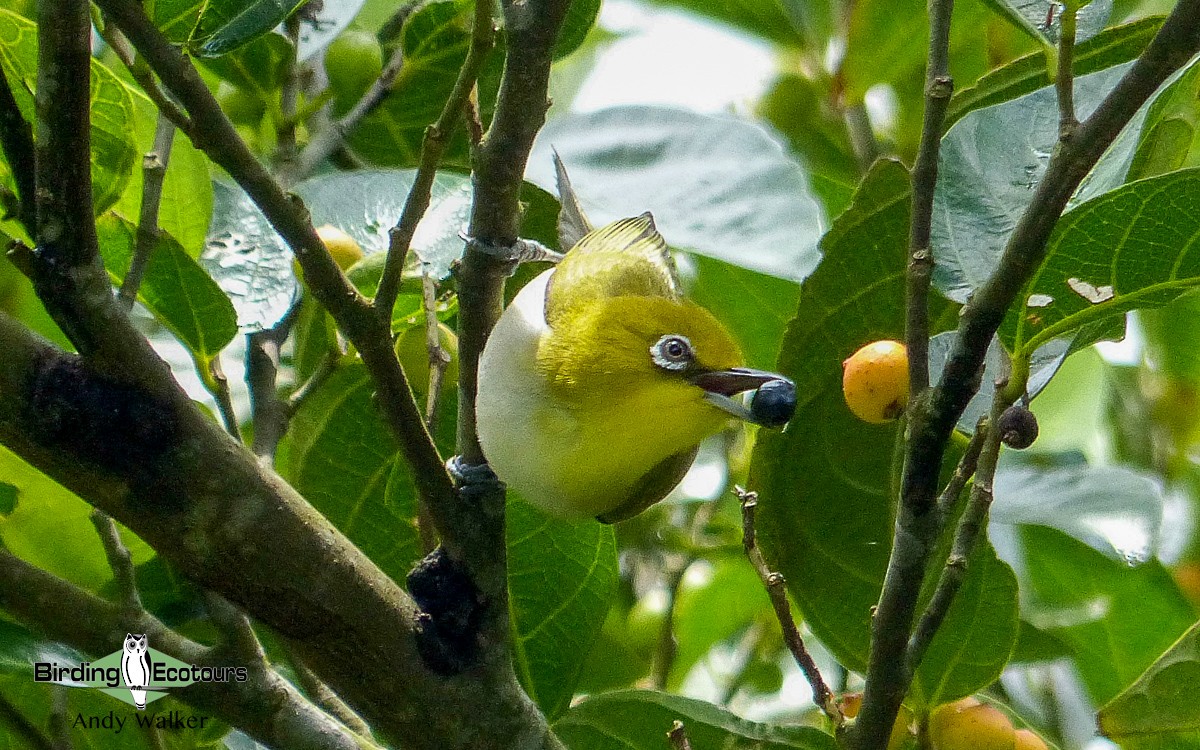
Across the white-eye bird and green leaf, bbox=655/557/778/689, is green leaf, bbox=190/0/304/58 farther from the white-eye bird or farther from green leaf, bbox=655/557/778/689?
green leaf, bbox=655/557/778/689

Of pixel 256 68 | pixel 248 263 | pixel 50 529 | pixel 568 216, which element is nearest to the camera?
pixel 50 529

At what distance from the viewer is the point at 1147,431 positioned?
3486 millimetres

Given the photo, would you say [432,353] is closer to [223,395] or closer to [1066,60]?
[223,395]

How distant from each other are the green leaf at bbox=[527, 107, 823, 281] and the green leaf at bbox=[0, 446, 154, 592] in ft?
3.42

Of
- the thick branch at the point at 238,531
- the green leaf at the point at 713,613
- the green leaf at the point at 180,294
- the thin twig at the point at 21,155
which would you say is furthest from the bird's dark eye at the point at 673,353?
the green leaf at the point at 713,613

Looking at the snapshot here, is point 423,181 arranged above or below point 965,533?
above

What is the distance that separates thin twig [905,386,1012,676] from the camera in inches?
54.6

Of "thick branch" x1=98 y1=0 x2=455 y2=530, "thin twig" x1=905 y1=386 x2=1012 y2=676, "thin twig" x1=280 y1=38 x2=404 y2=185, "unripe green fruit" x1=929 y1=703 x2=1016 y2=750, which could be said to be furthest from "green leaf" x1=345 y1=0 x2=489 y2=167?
"unripe green fruit" x1=929 y1=703 x2=1016 y2=750

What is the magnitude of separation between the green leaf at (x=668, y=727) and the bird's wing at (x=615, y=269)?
65 centimetres

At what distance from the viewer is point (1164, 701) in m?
1.88

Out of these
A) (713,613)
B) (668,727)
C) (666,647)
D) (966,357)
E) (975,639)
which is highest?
(966,357)

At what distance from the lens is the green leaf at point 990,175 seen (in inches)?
63.3

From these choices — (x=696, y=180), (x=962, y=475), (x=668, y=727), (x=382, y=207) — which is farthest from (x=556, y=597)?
(x=962, y=475)

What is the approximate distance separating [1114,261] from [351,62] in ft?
5.17
